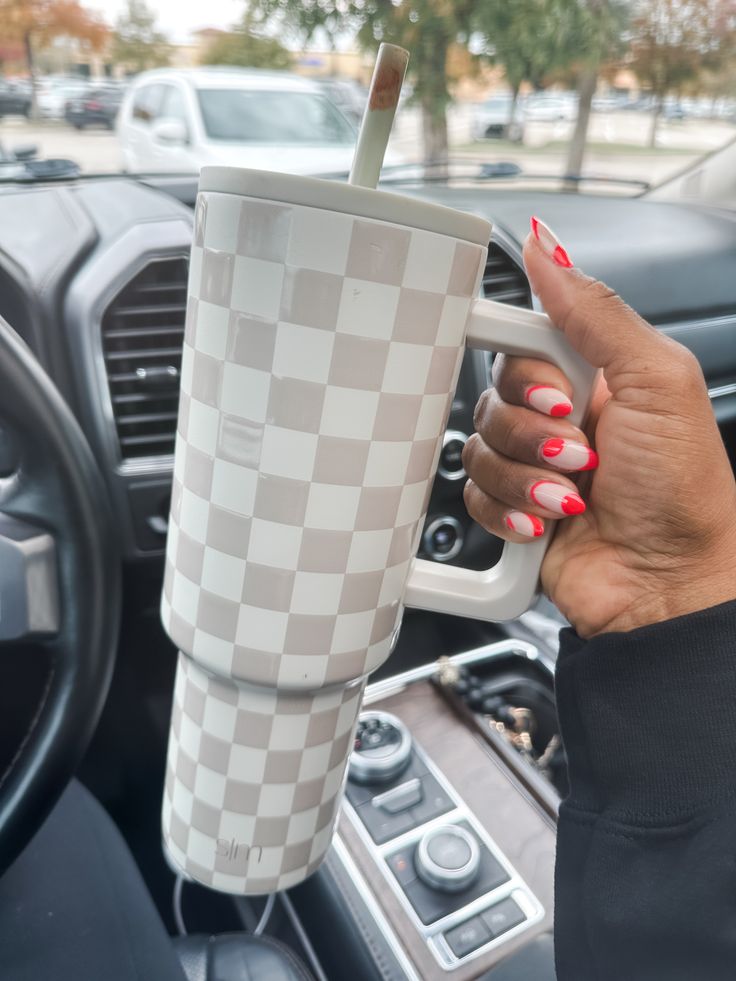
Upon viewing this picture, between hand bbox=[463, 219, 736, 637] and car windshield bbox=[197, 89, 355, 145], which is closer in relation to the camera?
hand bbox=[463, 219, 736, 637]

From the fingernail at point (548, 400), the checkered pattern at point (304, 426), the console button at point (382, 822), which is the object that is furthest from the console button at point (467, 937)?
the fingernail at point (548, 400)

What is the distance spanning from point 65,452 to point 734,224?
1.82 metres

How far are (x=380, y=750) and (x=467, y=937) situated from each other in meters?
0.23

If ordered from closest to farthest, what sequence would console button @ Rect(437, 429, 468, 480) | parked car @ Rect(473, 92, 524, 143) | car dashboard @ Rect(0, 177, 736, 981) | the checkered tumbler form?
1. the checkered tumbler
2. car dashboard @ Rect(0, 177, 736, 981)
3. console button @ Rect(437, 429, 468, 480)
4. parked car @ Rect(473, 92, 524, 143)

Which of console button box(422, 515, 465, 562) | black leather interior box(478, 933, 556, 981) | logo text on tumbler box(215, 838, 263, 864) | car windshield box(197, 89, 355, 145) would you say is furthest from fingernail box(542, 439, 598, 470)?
car windshield box(197, 89, 355, 145)

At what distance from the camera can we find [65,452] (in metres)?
0.58

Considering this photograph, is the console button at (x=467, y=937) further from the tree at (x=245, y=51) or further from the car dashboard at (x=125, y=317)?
the tree at (x=245, y=51)

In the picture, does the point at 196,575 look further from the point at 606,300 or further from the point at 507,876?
the point at 507,876

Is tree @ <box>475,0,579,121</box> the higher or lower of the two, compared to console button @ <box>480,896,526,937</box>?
higher

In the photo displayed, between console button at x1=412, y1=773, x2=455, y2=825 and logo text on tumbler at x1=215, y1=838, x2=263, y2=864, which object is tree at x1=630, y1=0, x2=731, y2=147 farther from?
logo text on tumbler at x1=215, y1=838, x2=263, y2=864

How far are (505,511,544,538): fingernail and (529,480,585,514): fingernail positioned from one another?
1 cm

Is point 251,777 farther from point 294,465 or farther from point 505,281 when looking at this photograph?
point 505,281

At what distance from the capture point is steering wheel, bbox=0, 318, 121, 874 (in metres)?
0.58

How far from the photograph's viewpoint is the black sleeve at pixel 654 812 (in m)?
0.48
